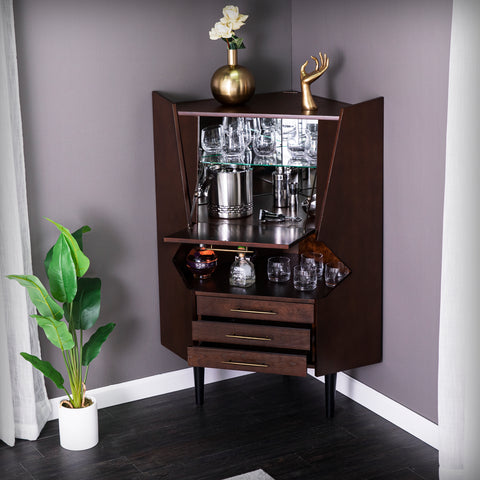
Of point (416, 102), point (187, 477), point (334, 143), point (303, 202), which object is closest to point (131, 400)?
point (187, 477)

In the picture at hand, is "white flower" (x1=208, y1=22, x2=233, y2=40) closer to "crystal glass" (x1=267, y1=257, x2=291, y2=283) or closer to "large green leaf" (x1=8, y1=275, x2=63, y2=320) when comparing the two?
"crystal glass" (x1=267, y1=257, x2=291, y2=283)

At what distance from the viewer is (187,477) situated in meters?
2.85

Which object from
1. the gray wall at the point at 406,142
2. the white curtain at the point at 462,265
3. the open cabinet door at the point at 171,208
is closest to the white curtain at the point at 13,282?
the open cabinet door at the point at 171,208

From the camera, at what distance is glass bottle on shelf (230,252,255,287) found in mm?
3143

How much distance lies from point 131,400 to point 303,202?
1.19 m

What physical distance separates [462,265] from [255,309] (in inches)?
35.1

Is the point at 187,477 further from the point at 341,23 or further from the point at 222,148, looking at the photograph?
the point at 341,23

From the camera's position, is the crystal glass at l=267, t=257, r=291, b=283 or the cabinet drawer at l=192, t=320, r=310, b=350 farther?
the crystal glass at l=267, t=257, r=291, b=283

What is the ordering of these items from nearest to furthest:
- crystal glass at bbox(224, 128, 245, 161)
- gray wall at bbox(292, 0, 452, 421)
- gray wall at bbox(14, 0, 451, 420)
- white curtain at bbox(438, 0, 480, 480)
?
white curtain at bbox(438, 0, 480, 480)
gray wall at bbox(292, 0, 452, 421)
gray wall at bbox(14, 0, 451, 420)
crystal glass at bbox(224, 128, 245, 161)

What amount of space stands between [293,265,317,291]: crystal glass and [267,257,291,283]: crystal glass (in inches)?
4.1

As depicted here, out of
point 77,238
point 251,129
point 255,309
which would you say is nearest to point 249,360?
point 255,309

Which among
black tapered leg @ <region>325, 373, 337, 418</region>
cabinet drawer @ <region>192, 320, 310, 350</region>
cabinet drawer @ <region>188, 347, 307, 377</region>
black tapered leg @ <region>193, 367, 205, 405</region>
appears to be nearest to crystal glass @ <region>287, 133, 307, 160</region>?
cabinet drawer @ <region>192, 320, 310, 350</region>

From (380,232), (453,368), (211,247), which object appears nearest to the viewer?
(453,368)

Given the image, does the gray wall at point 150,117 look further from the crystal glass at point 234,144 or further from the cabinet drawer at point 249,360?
the cabinet drawer at point 249,360
